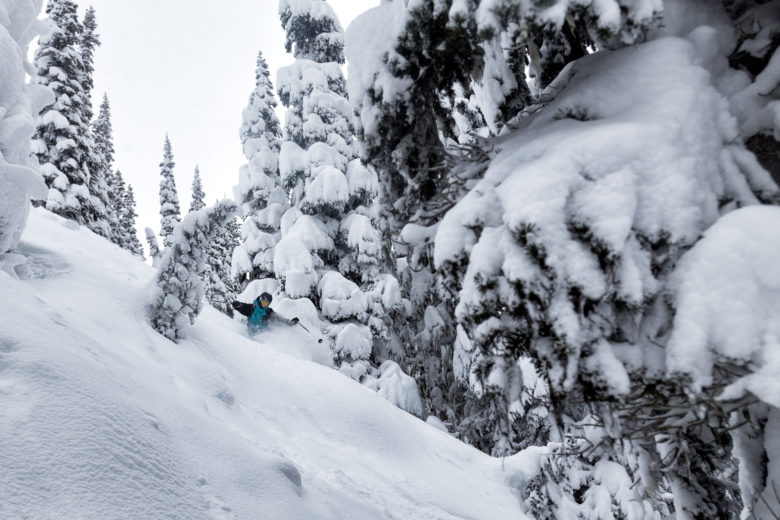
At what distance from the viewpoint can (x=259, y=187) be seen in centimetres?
1994

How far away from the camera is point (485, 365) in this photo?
121 inches

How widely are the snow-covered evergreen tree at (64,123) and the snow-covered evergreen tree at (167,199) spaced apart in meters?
13.4

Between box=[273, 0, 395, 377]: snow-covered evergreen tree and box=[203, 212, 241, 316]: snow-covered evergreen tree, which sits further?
box=[203, 212, 241, 316]: snow-covered evergreen tree

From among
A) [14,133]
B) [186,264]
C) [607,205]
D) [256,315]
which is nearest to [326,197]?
[256,315]

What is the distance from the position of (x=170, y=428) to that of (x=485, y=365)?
2460mm

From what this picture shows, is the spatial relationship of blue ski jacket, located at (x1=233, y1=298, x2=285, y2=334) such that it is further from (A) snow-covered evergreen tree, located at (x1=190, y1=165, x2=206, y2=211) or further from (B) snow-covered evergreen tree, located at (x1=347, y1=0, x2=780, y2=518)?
(A) snow-covered evergreen tree, located at (x1=190, y1=165, x2=206, y2=211)

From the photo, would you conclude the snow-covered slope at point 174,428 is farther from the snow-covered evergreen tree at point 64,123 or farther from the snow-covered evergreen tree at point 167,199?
the snow-covered evergreen tree at point 167,199

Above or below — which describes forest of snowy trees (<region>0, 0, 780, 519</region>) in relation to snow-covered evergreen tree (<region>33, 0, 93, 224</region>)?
below

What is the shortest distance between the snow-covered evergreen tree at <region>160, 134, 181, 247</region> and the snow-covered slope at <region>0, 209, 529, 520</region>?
82.4 ft

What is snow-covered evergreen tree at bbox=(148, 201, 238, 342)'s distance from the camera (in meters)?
7.00

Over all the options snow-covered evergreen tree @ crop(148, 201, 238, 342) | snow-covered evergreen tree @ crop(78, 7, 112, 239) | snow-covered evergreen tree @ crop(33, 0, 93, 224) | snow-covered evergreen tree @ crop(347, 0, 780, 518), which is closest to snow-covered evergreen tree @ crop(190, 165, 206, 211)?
snow-covered evergreen tree @ crop(78, 7, 112, 239)

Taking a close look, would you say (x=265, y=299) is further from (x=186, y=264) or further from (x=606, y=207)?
(x=606, y=207)

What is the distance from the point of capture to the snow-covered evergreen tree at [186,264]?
700cm

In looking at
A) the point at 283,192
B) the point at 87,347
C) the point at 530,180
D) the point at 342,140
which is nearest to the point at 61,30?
the point at 283,192
